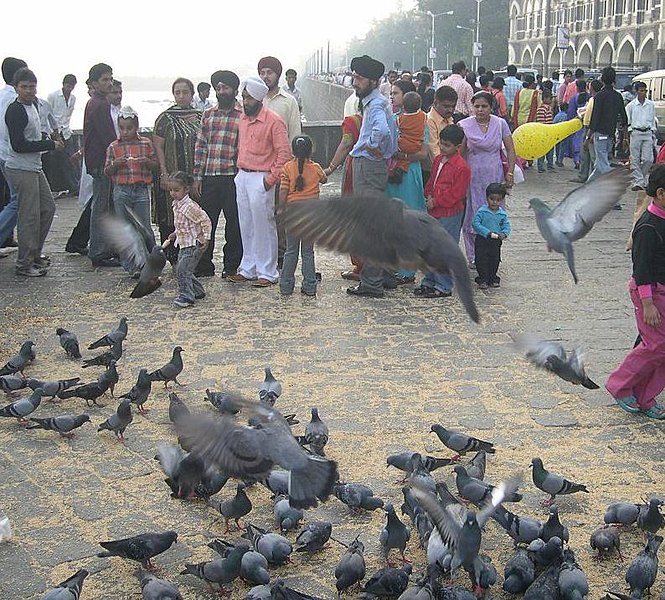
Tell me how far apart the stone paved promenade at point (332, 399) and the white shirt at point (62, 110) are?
385cm

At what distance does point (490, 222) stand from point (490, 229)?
0.27 ft

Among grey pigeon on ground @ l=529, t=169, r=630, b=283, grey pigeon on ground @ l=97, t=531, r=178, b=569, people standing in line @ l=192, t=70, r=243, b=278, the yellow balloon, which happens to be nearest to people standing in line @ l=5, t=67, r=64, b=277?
people standing in line @ l=192, t=70, r=243, b=278

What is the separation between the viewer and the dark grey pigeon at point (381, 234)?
4203 millimetres

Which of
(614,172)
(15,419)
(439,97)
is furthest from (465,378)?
(439,97)

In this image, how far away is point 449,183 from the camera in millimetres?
8125

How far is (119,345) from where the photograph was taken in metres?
6.62

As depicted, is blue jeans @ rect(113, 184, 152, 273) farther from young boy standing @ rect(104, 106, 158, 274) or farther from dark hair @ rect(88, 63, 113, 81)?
dark hair @ rect(88, 63, 113, 81)

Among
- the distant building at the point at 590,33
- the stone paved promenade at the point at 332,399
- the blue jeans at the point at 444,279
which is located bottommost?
the stone paved promenade at the point at 332,399

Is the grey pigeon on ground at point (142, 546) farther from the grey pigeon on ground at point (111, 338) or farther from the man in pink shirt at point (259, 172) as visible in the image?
the man in pink shirt at point (259, 172)

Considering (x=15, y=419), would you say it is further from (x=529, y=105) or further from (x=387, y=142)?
(x=529, y=105)

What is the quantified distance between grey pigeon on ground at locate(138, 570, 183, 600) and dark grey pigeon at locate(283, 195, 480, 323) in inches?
66.9

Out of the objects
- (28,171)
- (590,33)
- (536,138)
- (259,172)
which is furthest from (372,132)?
(590,33)

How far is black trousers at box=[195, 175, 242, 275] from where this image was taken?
877cm

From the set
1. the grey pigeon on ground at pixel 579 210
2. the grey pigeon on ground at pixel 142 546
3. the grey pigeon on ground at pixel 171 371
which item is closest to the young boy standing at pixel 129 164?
the grey pigeon on ground at pixel 171 371
